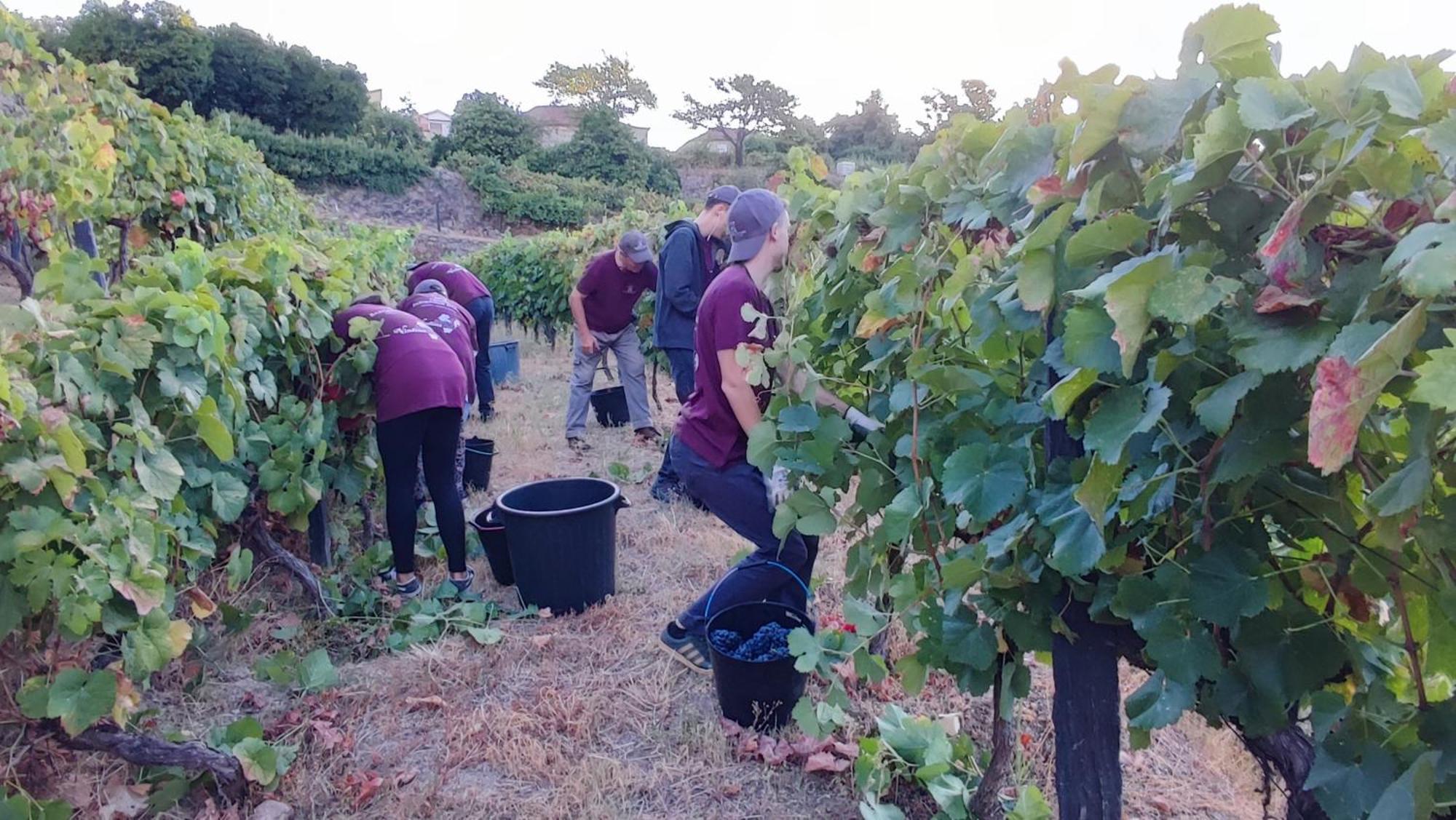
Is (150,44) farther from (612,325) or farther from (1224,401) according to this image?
(1224,401)

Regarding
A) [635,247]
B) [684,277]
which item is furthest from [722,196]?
[635,247]

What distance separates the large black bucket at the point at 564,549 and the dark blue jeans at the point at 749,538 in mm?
687

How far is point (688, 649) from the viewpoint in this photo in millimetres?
3227

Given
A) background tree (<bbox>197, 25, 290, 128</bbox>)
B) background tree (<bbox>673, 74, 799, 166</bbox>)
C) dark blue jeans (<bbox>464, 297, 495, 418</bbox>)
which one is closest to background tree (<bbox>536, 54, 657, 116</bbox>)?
background tree (<bbox>673, 74, 799, 166</bbox>)

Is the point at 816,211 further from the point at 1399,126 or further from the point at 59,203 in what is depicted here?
the point at 59,203

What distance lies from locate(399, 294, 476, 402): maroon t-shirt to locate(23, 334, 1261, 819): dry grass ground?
114 centimetres

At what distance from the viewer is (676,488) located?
5160 millimetres

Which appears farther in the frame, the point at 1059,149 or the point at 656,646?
the point at 656,646

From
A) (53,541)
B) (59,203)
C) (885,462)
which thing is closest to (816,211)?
(885,462)

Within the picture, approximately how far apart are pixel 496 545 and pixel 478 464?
1.42 metres

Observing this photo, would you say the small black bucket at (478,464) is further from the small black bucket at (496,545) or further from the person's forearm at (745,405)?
the person's forearm at (745,405)

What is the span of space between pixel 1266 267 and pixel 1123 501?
343mm

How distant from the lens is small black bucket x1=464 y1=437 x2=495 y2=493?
522 cm

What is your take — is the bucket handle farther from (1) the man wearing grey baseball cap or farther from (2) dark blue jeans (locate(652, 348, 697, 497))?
(1) the man wearing grey baseball cap
